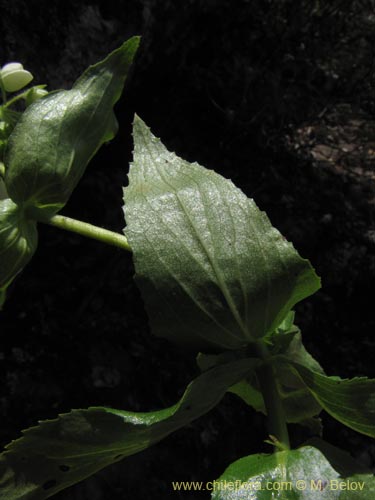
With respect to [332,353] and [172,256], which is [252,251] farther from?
[332,353]

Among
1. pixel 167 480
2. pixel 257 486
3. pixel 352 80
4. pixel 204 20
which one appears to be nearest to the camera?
pixel 257 486

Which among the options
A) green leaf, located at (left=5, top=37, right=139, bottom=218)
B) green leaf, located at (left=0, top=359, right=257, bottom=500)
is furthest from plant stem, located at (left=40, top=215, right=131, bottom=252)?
green leaf, located at (left=0, top=359, right=257, bottom=500)

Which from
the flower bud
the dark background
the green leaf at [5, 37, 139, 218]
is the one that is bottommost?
the dark background

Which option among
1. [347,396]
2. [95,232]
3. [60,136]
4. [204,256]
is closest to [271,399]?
[347,396]

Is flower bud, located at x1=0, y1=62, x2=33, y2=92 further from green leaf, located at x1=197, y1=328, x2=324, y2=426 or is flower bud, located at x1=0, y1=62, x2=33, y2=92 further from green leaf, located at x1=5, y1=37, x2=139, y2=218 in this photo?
green leaf, located at x1=197, y1=328, x2=324, y2=426

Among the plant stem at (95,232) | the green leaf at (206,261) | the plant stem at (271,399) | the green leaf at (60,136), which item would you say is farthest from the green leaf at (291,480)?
the green leaf at (60,136)

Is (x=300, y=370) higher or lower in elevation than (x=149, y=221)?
lower

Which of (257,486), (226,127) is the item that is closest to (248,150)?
(226,127)
